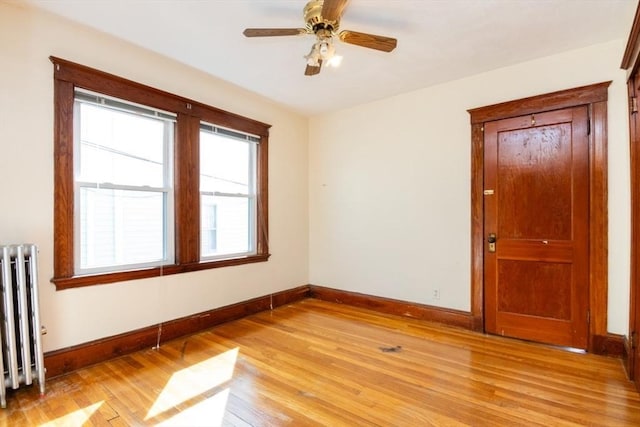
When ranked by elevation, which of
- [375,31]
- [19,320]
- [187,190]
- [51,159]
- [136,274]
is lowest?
[19,320]

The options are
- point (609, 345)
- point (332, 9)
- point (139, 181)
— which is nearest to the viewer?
point (332, 9)

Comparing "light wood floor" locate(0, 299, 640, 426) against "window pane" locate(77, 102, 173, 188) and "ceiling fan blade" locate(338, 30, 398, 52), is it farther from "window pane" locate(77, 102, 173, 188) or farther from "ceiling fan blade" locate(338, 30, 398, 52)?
"ceiling fan blade" locate(338, 30, 398, 52)

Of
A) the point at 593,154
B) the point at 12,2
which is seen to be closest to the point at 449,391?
the point at 593,154

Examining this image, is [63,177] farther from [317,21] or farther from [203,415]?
[317,21]

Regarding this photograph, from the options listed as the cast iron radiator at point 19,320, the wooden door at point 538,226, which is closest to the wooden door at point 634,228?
the wooden door at point 538,226

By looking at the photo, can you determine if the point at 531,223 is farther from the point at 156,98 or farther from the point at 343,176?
the point at 156,98

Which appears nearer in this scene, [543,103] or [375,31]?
[375,31]

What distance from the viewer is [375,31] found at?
247 cm

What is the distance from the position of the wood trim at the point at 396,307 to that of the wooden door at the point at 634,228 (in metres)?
1.23

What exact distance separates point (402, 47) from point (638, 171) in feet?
6.55

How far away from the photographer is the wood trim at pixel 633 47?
1.99 meters

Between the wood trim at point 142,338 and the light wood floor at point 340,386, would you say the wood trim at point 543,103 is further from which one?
the wood trim at point 142,338

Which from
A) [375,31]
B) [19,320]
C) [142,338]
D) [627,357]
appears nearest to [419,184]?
[375,31]

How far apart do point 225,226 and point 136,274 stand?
110cm
